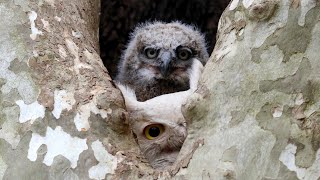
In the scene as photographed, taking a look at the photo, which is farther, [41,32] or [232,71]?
[41,32]

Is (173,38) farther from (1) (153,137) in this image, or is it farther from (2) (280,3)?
(2) (280,3)

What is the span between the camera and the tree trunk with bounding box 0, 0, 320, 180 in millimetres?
2672

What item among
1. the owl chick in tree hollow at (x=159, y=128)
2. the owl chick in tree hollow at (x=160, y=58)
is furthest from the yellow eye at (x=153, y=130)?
the owl chick in tree hollow at (x=160, y=58)

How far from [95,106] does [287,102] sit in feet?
2.42

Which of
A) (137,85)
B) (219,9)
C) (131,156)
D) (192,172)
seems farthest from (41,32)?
(219,9)

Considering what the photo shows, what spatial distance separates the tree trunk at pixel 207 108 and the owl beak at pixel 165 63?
2.29 meters

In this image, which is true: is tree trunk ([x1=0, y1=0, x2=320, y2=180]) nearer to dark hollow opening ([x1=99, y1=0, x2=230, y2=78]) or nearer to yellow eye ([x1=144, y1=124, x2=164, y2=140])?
yellow eye ([x1=144, y1=124, x2=164, y2=140])

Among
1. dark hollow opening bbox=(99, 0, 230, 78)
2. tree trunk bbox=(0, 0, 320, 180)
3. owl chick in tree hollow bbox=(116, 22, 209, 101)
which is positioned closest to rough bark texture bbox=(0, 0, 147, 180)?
tree trunk bbox=(0, 0, 320, 180)

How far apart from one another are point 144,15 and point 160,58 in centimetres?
157

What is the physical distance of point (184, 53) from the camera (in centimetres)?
577

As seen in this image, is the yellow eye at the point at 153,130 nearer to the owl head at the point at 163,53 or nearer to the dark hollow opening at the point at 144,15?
the owl head at the point at 163,53

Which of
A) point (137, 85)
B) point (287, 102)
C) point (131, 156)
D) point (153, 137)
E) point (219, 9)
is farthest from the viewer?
point (219, 9)

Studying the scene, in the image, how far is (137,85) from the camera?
18.2ft

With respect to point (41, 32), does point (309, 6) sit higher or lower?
higher
